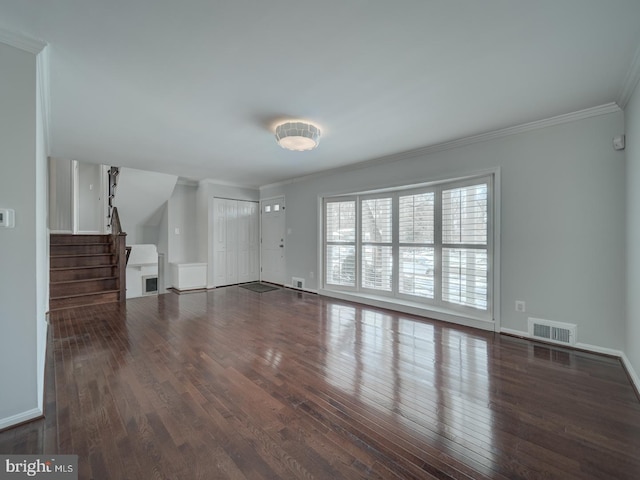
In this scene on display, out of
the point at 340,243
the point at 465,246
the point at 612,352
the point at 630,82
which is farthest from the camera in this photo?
the point at 340,243

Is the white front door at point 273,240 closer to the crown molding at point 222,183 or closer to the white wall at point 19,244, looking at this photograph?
the crown molding at point 222,183

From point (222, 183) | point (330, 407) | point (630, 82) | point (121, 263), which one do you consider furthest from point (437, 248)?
point (121, 263)

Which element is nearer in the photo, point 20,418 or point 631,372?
point 20,418

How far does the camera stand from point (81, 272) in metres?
4.77

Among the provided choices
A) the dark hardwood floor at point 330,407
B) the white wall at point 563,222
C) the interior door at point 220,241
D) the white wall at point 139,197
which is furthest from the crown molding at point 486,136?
the white wall at point 139,197

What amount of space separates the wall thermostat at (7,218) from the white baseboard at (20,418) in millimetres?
1173

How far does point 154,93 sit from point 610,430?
4.10 metres

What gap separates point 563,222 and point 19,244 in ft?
15.1

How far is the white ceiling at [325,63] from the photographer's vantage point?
60.4 inches

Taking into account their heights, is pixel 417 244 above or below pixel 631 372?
above

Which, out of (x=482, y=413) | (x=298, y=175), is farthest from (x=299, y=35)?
(x=298, y=175)

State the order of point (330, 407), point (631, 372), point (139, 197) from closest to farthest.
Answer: point (330, 407)
point (631, 372)
point (139, 197)

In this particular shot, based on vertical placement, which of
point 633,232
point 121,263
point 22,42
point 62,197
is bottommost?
point 121,263

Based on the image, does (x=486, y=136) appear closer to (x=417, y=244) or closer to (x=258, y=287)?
(x=417, y=244)
